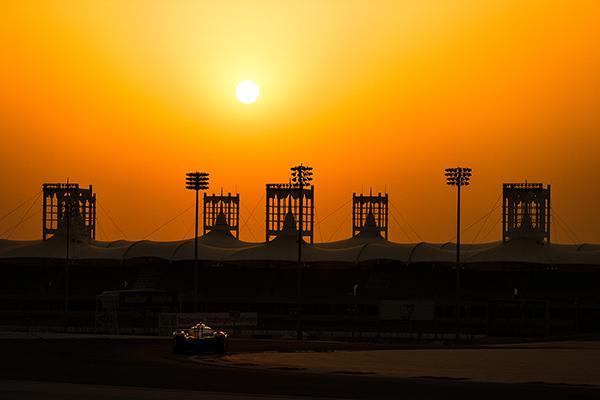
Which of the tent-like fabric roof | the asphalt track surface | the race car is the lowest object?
the asphalt track surface

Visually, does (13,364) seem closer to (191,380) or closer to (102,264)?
(191,380)

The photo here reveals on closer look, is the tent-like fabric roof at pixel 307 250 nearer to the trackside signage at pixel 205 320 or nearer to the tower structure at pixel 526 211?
the tower structure at pixel 526 211

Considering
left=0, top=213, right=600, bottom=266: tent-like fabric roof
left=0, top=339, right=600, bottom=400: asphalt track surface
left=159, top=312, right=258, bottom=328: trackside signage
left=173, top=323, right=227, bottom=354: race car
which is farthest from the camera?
left=0, top=213, right=600, bottom=266: tent-like fabric roof

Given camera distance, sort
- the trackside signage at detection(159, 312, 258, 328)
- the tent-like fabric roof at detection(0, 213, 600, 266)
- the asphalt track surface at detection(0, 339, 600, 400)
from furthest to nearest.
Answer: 1. the tent-like fabric roof at detection(0, 213, 600, 266)
2. the trackside signage at detection(159, 312, 258, 328)
3. the asphalt track surface at detection(0, 339, 600, 400)

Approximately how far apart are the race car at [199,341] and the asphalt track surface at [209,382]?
2803 millimetres

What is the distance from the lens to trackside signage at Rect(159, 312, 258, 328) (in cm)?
9725

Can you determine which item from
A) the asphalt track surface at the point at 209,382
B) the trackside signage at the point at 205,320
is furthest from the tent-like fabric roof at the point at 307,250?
the asphalt track surface at the point at 209,382

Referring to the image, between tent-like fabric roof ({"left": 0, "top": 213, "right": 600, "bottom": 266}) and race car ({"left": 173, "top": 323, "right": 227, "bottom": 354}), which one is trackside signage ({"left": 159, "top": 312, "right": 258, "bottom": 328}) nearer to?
race car ({"left": 173, "top": 323, "right": 227, "bottom": 354})

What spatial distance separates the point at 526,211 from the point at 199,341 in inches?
3625

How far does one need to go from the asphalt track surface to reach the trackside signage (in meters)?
33.3

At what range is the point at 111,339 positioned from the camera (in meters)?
87.3

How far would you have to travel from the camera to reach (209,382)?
46500 millimetres

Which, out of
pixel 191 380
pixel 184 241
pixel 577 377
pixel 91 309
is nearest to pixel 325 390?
pixel 191 380

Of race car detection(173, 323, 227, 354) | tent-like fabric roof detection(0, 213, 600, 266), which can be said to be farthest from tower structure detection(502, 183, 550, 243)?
race car detection(173, 323, 227, 354)
